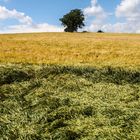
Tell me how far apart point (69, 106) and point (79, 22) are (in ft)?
234

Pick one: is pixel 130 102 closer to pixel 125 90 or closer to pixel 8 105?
pixel 125 90

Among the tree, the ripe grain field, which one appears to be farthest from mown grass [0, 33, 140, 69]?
the tree

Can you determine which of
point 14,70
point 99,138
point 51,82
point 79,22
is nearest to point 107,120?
point 99,138

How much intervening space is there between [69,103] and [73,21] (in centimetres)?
7052

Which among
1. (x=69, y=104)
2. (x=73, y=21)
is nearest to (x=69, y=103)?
(x=69, y=104)

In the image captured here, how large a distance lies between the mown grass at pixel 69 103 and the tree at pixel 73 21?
66.5 m

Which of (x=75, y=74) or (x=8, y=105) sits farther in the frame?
(x=75, y=74)

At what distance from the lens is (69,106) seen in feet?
23.9

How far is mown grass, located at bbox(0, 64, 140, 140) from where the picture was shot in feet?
19.7

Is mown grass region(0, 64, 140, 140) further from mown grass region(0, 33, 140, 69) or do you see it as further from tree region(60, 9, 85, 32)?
tree region(60, 9, 85, 32)

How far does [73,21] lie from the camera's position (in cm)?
7712

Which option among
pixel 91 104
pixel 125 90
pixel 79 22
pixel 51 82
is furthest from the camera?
pixel 79 22

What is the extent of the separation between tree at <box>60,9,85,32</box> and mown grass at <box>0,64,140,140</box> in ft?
218

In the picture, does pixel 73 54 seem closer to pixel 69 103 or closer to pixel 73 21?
pixel 69 103
